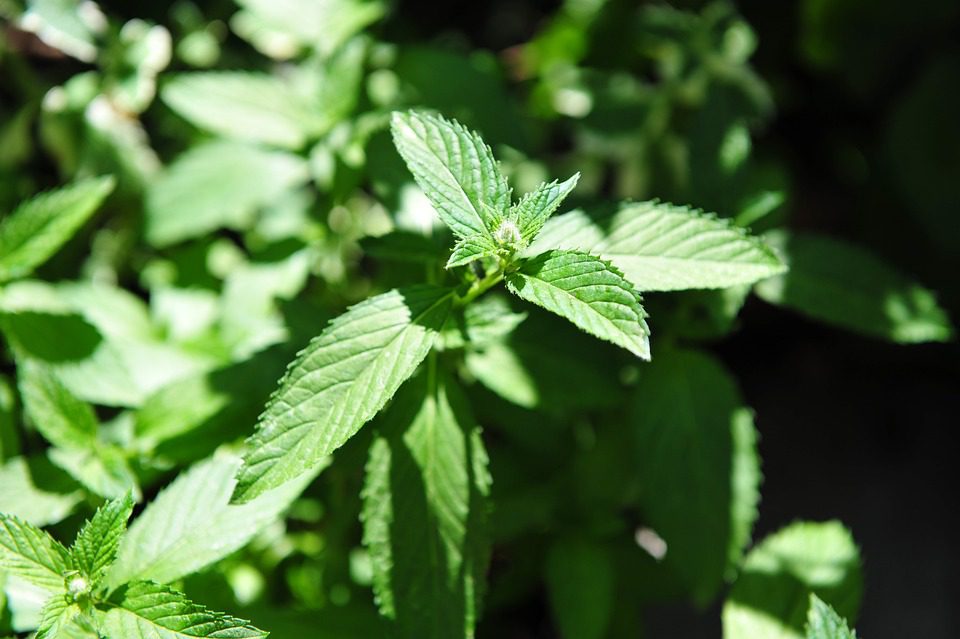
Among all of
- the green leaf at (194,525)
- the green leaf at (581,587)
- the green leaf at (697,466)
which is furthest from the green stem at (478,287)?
the green leaf at (581,587)

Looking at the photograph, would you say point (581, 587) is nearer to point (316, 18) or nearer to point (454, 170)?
point (454, 170)

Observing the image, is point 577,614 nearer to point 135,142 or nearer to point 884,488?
point 884,488

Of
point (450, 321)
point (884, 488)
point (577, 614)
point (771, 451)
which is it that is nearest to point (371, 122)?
point (450, 321)

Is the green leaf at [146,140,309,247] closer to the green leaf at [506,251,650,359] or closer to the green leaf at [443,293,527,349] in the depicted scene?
the green leaf at [443,293,527,349]

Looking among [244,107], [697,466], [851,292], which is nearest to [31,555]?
[244,107]

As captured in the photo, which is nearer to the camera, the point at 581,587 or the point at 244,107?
the point at 581,587

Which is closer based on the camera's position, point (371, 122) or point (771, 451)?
point (371, 122)
